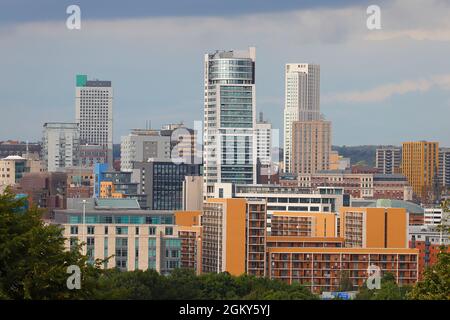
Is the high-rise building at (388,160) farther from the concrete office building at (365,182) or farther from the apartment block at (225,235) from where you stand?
the apartment block at (225,235)

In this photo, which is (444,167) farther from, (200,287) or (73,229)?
(200,287)

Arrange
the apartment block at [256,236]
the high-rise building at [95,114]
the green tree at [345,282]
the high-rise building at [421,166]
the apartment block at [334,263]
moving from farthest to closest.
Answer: the high-rise building at [421,166]
the high-rise building at [95,114]
the apartment block at [256,236]
the apartment block at [334,263]
the green tree at [345,282]


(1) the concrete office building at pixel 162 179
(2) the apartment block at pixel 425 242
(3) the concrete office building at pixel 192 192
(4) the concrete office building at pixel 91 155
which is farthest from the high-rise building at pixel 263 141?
(2) the apartment block at pixel 425 242

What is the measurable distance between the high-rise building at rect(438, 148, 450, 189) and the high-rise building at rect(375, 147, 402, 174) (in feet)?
13.3

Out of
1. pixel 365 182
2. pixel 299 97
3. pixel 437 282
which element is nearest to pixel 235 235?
pixel 437 282

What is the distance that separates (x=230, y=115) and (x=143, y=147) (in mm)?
8364

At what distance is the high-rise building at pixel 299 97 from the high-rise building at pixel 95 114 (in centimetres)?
997

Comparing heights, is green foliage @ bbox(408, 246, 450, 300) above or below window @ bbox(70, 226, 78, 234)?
above

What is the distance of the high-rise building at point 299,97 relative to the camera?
80.5m

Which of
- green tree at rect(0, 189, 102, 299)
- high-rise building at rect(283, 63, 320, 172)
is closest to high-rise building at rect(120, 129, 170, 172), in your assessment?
high-rise building at rect(283, 63, 320, 172)

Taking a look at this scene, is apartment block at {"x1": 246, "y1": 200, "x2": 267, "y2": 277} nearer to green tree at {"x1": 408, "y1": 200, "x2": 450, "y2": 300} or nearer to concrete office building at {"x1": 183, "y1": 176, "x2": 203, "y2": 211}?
concrete office building at {"x1": 183, "y1": 176, "x2": 203, "y2": 211}

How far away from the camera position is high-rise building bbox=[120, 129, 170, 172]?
95.2 meters
